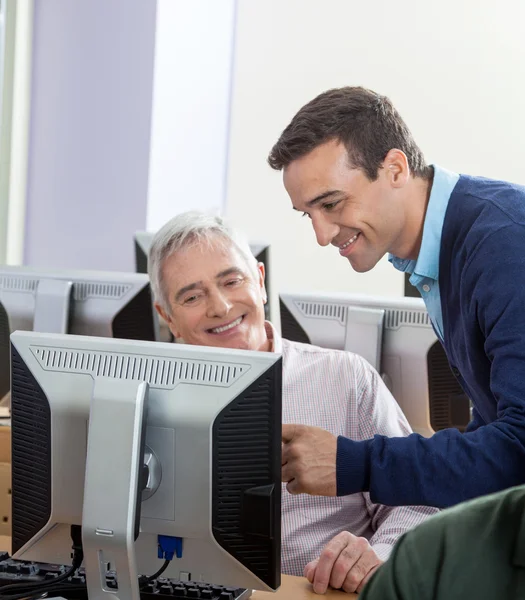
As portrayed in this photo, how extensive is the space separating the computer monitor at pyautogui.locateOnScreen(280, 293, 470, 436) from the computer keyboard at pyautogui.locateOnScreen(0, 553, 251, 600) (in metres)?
0.87

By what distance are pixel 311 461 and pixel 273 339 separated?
70 cm

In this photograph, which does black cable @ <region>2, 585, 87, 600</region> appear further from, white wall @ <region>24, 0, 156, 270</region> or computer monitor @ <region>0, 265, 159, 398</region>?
white wall @ <region>24, 0, 156, 270</region>

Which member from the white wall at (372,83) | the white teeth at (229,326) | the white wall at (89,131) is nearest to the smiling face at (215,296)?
the white teeth at (229,326)

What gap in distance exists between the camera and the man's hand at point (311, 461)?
1.46 m

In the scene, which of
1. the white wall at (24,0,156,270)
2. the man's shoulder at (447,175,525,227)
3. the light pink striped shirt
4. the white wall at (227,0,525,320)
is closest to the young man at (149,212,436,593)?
the light pink striped shirt

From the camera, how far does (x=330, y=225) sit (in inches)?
66.9

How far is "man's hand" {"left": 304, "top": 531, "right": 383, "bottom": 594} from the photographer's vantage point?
1533mm

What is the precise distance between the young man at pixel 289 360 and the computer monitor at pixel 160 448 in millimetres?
515

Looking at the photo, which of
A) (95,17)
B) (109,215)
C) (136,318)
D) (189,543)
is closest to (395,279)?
(109,215)

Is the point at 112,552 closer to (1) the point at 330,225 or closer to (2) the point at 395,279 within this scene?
(1) the point at 330,225

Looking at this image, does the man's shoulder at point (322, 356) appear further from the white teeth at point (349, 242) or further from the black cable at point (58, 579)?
the black cable at point (58, 579)

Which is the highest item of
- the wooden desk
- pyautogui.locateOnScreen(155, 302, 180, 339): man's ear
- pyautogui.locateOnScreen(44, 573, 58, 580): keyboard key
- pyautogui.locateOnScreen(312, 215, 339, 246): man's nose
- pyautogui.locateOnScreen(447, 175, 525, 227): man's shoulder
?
pyautogui.locateOnScreen(447, 175, 525, 227): man's shoulder

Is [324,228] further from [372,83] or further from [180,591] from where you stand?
[372,83]

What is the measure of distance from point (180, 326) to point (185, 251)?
0.60ft
